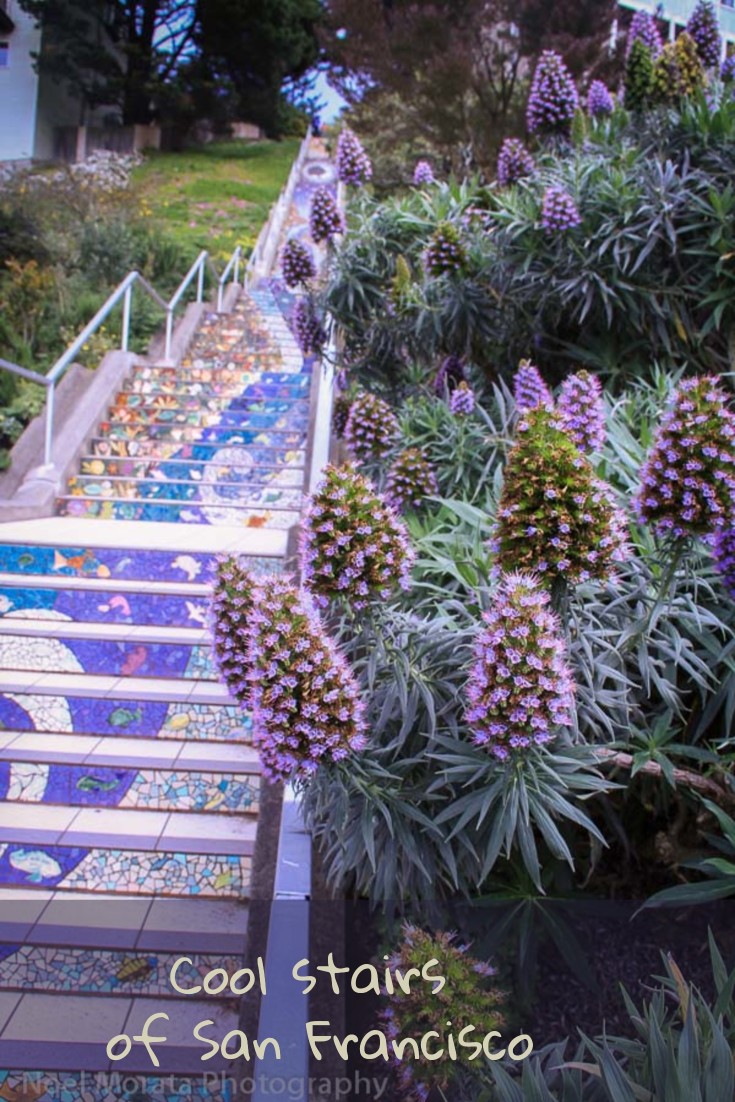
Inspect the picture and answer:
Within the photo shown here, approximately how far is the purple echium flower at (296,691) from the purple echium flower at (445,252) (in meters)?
2.75

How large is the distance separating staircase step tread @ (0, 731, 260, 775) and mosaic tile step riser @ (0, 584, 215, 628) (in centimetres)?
76

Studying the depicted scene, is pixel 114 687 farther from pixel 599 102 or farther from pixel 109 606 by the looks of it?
pixel 599 102

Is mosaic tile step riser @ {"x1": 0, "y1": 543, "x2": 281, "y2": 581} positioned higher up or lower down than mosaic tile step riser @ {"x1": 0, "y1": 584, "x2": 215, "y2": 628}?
higher up

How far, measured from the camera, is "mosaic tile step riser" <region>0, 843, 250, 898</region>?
286 centimetres

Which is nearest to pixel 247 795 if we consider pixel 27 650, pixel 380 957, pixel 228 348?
pixel 380 957

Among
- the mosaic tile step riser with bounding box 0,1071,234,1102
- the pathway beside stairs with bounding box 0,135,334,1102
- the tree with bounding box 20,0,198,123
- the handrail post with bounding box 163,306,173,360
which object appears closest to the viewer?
the mosaic tile step riser with bounding box 0,1071,234,1102

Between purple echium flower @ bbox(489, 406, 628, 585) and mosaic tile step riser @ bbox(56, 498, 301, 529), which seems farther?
mosaic tile step riser @ bbox(56, 498, 301, 529)

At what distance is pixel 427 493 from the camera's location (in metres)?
2.96

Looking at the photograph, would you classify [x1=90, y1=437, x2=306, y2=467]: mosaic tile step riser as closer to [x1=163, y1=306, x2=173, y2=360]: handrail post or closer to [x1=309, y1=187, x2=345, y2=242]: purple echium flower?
[x1=309, y1=187, x2=345, y2=242]: purple echium flower

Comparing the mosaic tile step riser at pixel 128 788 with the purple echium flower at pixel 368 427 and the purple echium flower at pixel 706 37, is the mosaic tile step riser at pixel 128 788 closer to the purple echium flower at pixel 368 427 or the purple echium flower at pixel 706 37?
the purple echium flower at pixel 368 427

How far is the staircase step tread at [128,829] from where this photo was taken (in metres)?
2.96

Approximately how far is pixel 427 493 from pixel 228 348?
643 cm

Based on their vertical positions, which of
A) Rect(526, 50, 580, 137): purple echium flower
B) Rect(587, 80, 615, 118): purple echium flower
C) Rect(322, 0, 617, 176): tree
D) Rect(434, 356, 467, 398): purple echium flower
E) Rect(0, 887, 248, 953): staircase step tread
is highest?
Rect(322, 0, 617, 176): tree

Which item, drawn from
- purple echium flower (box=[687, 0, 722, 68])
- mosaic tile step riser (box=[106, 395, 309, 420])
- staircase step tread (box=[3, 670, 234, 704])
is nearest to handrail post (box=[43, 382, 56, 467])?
mosaic tile step riser (box=[106, 395, 309, 420])
